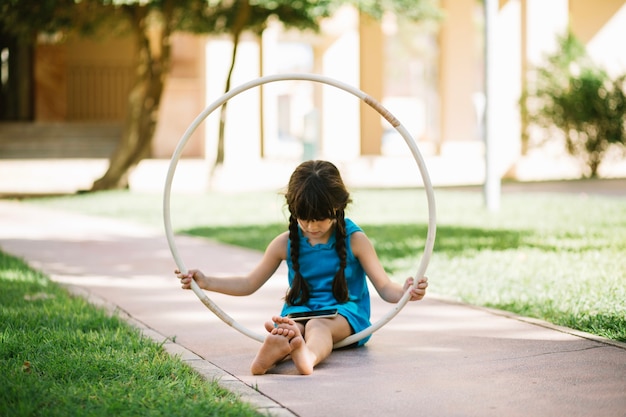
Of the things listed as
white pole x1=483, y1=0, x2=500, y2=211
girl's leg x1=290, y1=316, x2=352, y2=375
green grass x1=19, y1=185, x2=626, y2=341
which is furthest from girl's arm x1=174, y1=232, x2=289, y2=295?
white pole x1=483, y1=0, x2=500, y2=211

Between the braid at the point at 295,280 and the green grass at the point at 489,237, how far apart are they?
0.13 meters

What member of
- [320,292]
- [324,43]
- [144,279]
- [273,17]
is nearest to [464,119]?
[324,43]

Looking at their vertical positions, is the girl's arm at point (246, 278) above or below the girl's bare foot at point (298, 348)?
above

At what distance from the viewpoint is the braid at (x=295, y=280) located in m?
4.82

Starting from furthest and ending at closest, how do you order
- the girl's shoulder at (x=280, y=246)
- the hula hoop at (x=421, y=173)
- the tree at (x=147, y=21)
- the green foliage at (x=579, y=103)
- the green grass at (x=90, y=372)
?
the green foliage at (x=579, y=103) < the tree at (x=147, y=21) < the girl's shoulder at (x=280, y=246) < the hula hoop at (x=421, y=173) < the green grass at (x=90, y=372)

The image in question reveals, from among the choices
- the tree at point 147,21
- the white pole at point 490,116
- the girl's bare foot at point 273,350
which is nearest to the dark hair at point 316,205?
the girl's bare foot at point 273,350

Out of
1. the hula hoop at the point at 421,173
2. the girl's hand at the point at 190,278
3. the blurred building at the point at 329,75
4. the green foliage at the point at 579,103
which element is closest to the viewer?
the hula hoop at the point at 421,173

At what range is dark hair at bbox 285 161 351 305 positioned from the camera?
460 centimetres

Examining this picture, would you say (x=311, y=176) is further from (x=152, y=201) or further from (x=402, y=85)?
(x=402, y=85)

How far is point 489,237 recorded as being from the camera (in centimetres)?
984

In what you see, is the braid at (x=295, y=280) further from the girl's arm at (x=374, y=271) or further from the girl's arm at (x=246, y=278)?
the girl's arm at (x=374, y=271)

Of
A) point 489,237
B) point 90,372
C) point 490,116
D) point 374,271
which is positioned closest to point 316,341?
point 374,271

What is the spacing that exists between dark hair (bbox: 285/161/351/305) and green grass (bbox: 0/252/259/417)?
0.78m

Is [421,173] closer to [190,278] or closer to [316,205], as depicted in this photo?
[316,205]
